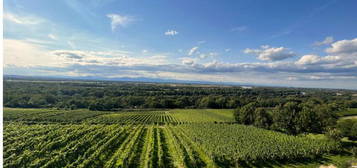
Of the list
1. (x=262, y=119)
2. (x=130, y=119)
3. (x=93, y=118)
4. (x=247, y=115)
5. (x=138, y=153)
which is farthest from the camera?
(x=93, y=118)

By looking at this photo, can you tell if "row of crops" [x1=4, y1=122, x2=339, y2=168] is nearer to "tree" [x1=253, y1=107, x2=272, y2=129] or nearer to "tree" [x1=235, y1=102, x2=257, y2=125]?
"tree" [x1=253, y1=107, x2=272, y2=129]

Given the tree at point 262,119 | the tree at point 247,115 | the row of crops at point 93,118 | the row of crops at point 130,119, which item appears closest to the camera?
the tree at point 262,119

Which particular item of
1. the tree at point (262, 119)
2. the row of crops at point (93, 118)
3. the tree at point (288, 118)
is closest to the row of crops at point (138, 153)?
the tree at point (288, 118)

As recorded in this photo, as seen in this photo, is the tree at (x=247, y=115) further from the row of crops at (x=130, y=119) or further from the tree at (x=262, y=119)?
the row of crops at (x=130, y=119)

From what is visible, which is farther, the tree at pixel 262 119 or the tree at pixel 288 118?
the tree at pixel 262 119

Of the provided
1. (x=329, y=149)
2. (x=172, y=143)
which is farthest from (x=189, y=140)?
(x=329, y=149)

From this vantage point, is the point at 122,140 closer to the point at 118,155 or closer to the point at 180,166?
the point at 118,155

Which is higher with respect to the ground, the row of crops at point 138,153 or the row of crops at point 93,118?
the row of crops at point 138,153

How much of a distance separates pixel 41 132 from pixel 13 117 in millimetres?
30765

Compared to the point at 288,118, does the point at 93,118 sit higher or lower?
lower

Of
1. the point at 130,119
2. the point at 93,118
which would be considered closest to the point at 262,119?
the point at 130,119

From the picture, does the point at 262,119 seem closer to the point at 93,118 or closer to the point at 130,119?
the point at 130,119

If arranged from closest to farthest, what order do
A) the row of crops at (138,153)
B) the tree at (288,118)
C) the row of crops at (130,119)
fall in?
the row of crops at (138,153) < the tree at (288,118) < the row of crops at (130,119)

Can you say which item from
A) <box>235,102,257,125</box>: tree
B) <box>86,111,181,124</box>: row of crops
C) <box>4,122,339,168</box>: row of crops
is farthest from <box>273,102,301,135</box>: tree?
<box>86,111,181,124</box>: row of crops
